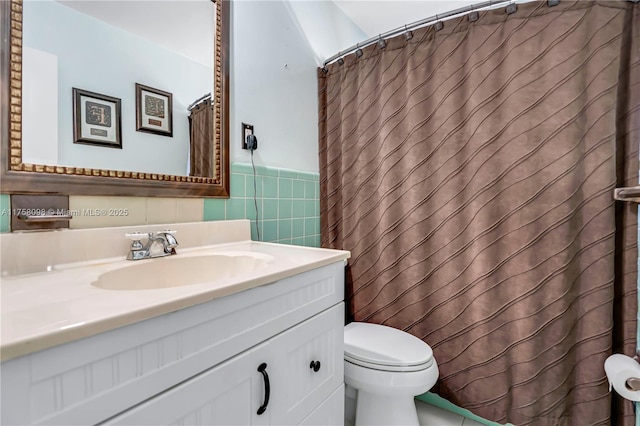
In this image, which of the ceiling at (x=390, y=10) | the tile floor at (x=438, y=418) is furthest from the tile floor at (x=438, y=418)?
the ceiling at (x=390, y=10)

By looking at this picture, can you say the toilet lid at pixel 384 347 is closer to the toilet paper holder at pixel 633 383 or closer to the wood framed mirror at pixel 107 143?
the toilet paper holder at pixel 633 383

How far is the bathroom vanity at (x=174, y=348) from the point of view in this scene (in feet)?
1.40

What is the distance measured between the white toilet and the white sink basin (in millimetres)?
589

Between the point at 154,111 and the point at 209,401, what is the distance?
95 cm

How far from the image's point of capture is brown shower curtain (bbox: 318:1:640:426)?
3.50 feet

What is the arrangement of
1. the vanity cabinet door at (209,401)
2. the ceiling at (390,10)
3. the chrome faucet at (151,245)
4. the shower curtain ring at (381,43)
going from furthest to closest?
1. the ceiling at (390,10)
2. the shower curtain ring at (381,43)
3. the chrome faucet at (151,245)
4. the vanity cabinet door at (209,401)

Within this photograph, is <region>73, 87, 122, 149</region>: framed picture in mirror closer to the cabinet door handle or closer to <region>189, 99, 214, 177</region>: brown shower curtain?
<region>189, 99, 214, 177</region>: brown shower curtain

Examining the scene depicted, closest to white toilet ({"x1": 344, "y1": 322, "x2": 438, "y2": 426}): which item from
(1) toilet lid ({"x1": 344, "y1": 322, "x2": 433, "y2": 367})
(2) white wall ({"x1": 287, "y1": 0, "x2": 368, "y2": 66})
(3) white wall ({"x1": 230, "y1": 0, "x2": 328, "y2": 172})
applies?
(1) toilet lid ({"x1": 344, "y1": 322, "x2": 433, "y2": 367})

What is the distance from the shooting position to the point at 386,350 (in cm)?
125

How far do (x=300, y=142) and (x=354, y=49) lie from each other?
554 mm

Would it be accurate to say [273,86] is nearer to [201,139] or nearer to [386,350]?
[201,139]

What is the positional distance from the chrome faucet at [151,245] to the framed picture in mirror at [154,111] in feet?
1.23

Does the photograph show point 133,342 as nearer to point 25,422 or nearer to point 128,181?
point 25,422

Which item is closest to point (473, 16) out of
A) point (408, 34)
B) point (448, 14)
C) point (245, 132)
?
point (448, 14)
